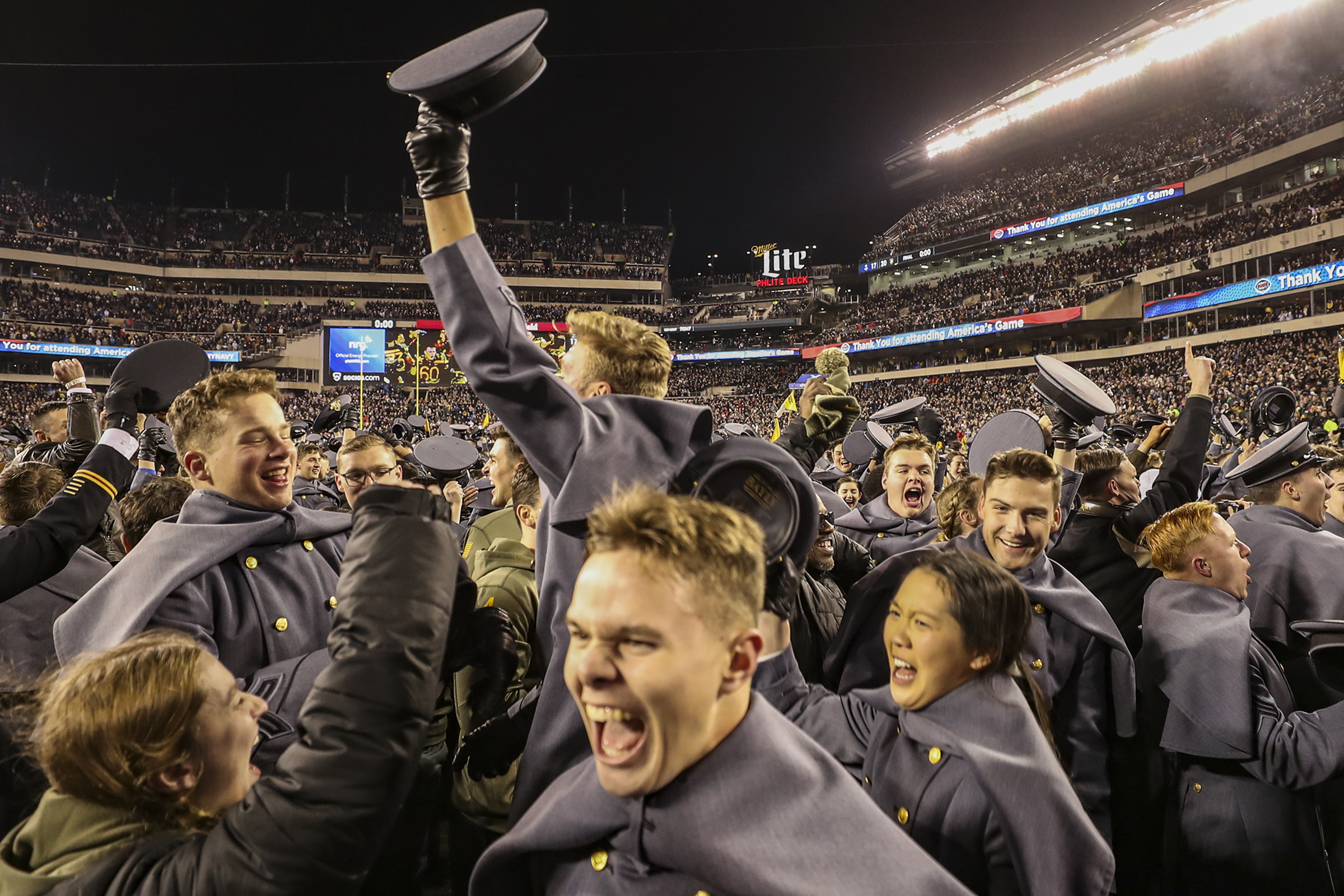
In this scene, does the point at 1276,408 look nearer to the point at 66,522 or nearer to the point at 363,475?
the point at 363,475

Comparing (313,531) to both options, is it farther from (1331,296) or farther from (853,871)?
(1331,296)

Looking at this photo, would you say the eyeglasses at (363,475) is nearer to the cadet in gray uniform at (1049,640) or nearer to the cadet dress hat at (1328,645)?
the cadet in gray uniform at (1049,640)

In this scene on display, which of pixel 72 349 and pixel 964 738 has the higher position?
pixel 72 349

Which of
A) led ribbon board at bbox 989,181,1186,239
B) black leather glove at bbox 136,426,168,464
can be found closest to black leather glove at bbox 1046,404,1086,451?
black leather glove at bbox 136,426,168,464

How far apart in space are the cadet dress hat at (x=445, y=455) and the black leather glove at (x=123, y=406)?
3.57 m

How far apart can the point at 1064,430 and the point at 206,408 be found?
398cm

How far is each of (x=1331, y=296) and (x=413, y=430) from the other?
35904 millimetres

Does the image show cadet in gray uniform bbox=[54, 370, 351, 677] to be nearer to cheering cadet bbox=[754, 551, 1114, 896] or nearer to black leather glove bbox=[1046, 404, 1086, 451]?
cheering cadet bbox=[754, 551, 1114, 896]

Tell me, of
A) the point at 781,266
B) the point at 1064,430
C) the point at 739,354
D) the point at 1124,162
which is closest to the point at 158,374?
the point at 1064,430

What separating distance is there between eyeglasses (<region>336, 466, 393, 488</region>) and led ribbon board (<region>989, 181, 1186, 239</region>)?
149ft

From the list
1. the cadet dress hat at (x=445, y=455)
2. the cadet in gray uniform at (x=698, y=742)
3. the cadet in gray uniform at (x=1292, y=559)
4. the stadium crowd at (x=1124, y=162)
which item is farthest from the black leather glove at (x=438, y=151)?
the stadium crowd at (x=1124, y=162)

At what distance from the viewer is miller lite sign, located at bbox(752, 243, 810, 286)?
70.1 meters

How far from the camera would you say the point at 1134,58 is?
40.1 meters

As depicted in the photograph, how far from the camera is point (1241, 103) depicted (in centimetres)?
4172
